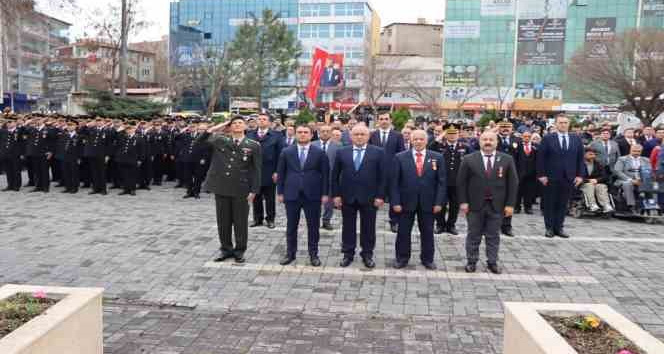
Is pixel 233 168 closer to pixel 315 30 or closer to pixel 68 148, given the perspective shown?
pixel 68 148

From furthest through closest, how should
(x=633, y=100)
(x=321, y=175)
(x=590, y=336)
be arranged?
(x=633, y=100)
(x=321, y=175)
(x=590, y=336)

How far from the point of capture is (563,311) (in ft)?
13.7

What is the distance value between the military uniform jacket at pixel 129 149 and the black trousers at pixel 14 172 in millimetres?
2359

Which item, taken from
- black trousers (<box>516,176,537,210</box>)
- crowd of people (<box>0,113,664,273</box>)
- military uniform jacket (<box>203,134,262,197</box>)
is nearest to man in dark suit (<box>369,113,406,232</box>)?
crowd of people (<box>0,113,664,273</box>)

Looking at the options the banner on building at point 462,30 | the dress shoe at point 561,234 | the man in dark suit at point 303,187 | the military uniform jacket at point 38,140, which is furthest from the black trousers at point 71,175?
the banner on building at point 462,30

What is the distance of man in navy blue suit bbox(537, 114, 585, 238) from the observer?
9.49 metres

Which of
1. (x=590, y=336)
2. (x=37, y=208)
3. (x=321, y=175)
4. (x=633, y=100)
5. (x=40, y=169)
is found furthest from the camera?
(x=633, y=100)

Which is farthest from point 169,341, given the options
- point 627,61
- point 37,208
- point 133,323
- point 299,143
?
point 627,61

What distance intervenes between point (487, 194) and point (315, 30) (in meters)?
75.0

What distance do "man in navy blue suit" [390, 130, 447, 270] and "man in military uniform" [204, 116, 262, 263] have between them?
69.1 inches

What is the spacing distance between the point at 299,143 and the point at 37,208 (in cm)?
634

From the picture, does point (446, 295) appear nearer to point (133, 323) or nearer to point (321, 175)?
point (321, 175)

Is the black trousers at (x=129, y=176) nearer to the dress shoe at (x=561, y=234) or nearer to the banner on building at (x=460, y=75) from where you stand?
the dress shoe at (x=561, y=234)

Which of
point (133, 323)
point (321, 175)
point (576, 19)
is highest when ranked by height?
point (576, 19)
